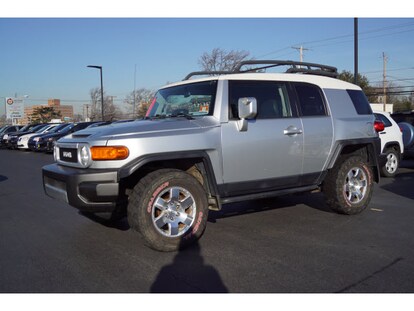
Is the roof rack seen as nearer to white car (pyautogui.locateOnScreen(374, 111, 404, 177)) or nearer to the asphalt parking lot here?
the asphalt parking lot

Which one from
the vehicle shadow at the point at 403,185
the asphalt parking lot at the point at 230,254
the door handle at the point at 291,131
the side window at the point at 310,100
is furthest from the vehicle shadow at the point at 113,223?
the vehicle shadow at the point at 403,185

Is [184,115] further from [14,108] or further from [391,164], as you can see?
[14,108]

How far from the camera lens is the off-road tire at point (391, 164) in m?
10.3

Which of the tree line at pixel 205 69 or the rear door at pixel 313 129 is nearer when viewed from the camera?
the rear door at pixel 313 129

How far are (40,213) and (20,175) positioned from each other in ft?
19.7

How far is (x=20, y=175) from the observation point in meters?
11.8

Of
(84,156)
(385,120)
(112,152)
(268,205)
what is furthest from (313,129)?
(385,120)

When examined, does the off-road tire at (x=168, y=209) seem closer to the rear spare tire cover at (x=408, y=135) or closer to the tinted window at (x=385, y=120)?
the tinted window at (x=385, y=120)

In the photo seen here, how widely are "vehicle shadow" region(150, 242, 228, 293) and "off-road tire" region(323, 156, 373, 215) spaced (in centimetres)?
259

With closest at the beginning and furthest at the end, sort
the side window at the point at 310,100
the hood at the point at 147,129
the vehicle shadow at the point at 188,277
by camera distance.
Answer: the vehicle shadow at the point at 188,277
the hood at the point at 147,129
the side window at the point at 310,100

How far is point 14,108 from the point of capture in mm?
55188

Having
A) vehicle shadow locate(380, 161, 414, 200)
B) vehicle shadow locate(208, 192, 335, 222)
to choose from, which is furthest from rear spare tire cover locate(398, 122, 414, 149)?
vehicle shadow locate(208, 192, 335, 222)

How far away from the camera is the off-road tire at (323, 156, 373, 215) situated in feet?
19.2

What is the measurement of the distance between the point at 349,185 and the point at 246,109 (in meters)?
2.44
